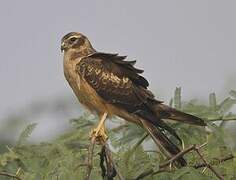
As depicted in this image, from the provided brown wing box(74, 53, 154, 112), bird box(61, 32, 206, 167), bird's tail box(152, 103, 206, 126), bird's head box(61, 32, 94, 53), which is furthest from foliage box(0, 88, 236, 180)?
bird's head box(61, 32, 94, 53)

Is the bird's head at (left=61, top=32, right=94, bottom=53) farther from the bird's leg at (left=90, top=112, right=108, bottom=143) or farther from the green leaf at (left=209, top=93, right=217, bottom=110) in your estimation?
A: the green leaf at (left=209, top=93, right=217, bottom=110)

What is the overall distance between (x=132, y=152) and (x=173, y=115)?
49cm

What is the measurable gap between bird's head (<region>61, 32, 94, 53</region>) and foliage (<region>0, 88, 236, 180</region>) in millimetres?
1520

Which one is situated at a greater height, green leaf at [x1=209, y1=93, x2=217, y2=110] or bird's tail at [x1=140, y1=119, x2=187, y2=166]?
green leaf at [x1=209, y1=93, x2=217, y2=110]

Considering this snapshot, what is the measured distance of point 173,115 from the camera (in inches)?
255

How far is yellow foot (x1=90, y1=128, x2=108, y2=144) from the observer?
666cm

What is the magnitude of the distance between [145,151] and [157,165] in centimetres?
77

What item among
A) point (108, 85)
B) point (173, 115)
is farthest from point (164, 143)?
point (108, 85)

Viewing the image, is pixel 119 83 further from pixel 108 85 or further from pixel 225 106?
pixel 225 106

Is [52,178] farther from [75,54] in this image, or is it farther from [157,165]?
[75,54]

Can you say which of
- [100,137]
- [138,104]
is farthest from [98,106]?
[100,137]

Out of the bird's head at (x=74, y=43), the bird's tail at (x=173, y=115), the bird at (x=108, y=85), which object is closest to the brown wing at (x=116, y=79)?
the bird at (x=108, y=85)

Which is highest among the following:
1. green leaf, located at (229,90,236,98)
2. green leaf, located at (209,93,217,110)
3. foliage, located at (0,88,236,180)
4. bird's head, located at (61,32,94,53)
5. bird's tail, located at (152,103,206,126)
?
bird's head, located at (61,32,94,53)

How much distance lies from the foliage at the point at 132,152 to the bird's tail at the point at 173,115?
0.41 feet
